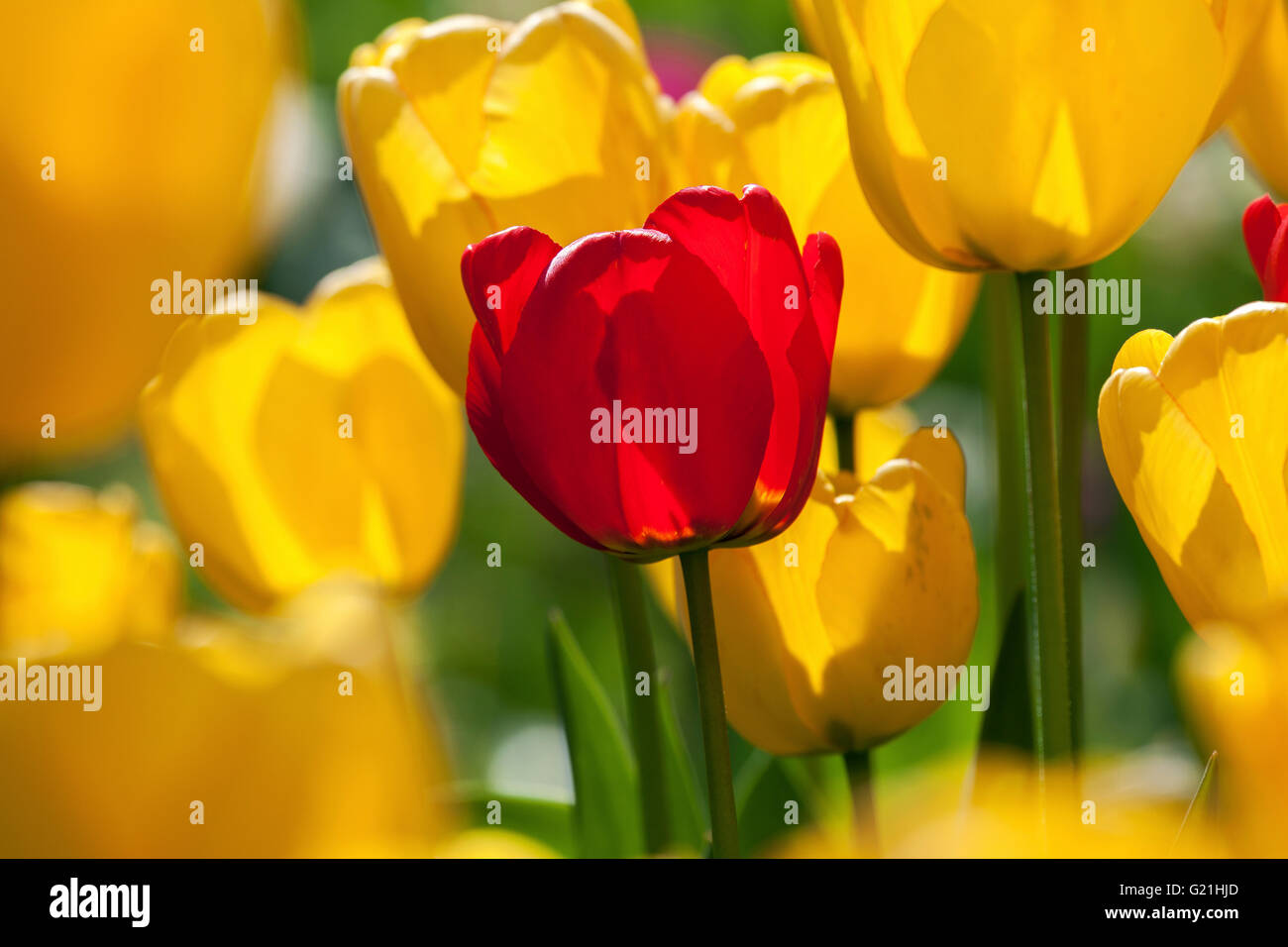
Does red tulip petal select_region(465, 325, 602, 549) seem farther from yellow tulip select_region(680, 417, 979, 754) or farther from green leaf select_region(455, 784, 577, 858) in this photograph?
green leaf select_region(455, 784, 577, 858)


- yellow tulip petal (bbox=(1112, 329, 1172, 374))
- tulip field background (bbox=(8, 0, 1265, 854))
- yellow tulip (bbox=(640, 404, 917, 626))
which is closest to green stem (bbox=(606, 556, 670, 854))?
yellow tulip (bbox=(640, 404, 917, 626))

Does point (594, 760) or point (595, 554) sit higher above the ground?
point (595, 554)

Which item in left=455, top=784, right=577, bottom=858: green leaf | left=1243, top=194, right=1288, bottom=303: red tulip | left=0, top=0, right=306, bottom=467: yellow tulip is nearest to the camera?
left=0, top=0, right=306, bottom=467: yellow tulip

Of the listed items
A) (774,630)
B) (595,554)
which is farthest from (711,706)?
(595,554)

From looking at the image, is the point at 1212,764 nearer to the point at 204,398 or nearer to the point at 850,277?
the point at 850,277

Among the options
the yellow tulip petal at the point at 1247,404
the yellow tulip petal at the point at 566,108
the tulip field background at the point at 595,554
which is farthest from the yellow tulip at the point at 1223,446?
the tulip field background at the point at 595,554

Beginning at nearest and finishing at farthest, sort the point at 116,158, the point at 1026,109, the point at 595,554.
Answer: the point at 116,158
the point at 1026,109
the point at 595,554

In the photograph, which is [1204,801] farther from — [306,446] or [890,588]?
[306,446]

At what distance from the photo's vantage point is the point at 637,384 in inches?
7.7

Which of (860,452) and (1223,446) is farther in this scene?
(860,452)

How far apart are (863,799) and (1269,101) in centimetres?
15

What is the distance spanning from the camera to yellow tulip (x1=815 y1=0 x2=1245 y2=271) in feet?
0.71

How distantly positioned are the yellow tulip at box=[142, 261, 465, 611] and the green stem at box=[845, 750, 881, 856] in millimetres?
117
